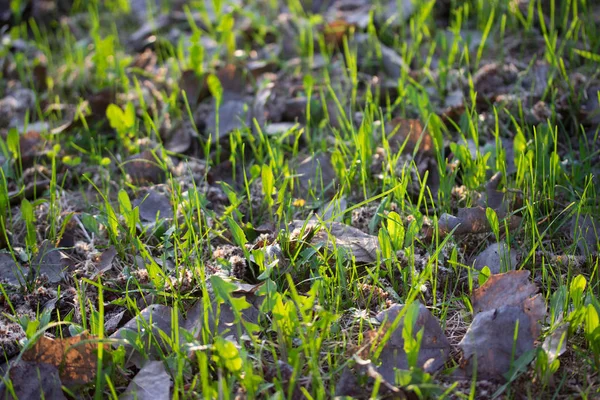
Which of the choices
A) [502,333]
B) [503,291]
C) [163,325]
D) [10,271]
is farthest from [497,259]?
[10,271]

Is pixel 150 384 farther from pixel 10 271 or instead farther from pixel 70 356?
pixel 10 271

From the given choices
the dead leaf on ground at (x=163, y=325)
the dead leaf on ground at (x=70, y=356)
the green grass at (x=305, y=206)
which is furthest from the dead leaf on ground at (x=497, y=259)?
the dead leaf on ground at (x=70, y=356)

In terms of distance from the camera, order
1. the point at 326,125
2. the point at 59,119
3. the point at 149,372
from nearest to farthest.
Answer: the point at 149,372 → the point at 326,125 → the point at 59,119

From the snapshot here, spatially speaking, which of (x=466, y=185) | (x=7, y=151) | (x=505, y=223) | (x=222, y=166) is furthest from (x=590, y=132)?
(x=7, y=151)

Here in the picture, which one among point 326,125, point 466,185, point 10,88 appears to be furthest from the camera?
point 10,88

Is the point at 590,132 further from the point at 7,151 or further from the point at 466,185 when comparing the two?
the point at 7,151

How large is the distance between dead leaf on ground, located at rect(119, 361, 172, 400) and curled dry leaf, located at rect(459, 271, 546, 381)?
65 cm

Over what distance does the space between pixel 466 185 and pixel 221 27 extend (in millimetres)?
1393

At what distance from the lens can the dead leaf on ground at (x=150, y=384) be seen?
4.70ft

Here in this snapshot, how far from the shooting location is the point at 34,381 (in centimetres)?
146

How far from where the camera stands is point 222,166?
91.0 inches

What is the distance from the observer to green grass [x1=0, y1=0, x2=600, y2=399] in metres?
1.48

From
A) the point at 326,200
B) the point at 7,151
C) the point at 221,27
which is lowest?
the point at 326,200

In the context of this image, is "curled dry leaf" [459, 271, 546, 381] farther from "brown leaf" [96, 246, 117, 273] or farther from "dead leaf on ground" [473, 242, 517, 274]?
"brown leaf" [96, 246, 117, 273]
